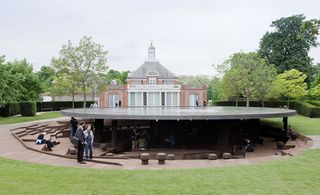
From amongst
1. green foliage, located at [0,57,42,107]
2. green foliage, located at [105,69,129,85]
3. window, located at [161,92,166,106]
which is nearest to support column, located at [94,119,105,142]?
green foliage, located at [0,57,42,107]

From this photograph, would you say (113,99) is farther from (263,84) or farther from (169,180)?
(169,180)

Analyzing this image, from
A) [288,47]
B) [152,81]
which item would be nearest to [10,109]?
[152,81]

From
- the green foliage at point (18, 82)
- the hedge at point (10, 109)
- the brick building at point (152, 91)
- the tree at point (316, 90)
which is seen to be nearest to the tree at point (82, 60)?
the green foliage at point (18, 82)

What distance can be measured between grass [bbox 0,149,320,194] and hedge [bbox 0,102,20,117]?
32463 millimetres

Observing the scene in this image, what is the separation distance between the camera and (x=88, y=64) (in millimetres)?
40094

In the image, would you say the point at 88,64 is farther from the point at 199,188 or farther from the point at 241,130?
the point at 199,188

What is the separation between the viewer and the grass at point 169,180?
906 centimetres

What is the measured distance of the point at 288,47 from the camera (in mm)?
57625

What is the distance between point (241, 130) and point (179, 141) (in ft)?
16.3

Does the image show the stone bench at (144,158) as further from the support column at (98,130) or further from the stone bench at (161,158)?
the support column at (98,130)

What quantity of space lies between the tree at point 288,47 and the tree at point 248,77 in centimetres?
1286

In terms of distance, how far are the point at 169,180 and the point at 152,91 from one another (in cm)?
4682

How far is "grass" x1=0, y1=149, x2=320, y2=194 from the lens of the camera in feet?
29.7

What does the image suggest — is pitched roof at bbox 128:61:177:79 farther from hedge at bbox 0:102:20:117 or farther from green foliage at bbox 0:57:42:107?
hedge at bbox 0:102:20:117
